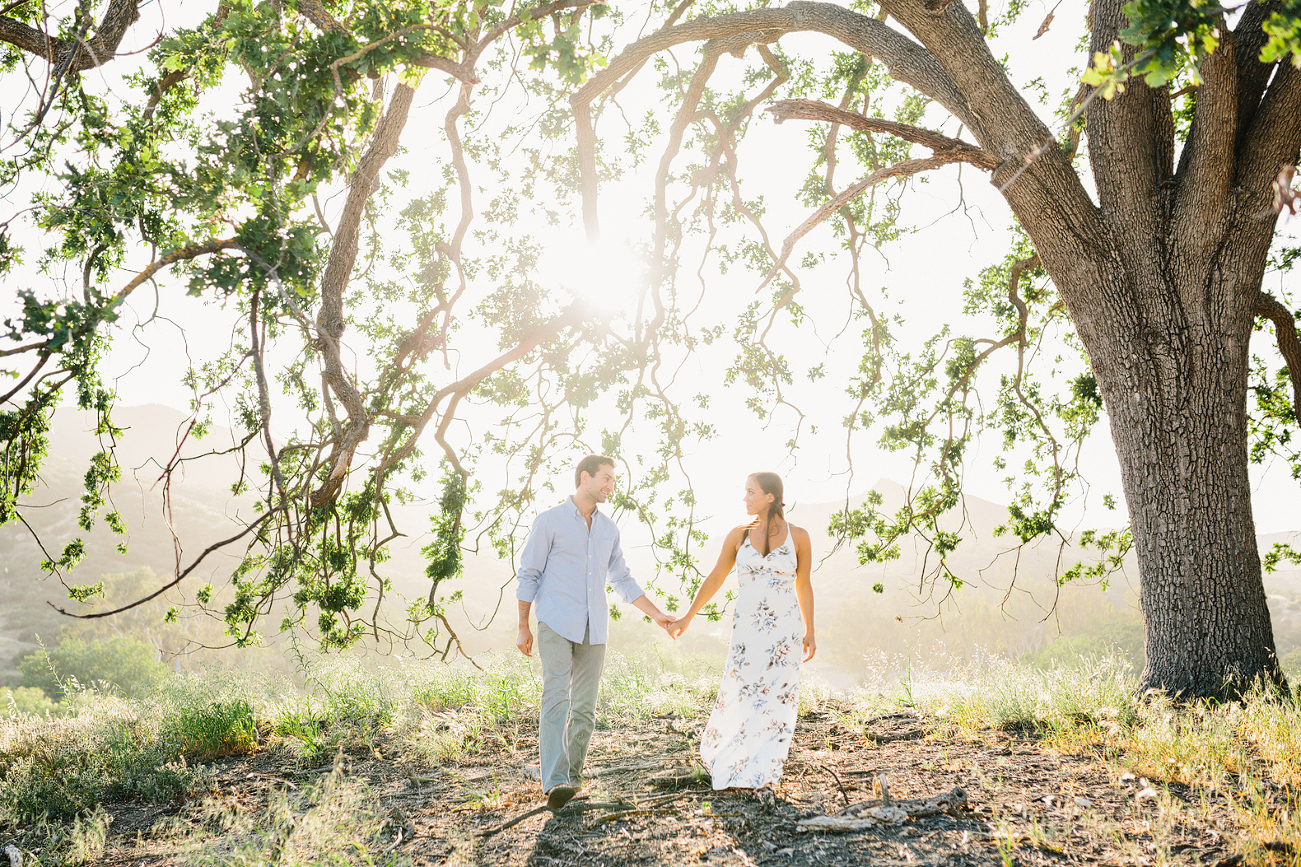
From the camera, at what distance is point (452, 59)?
4379 mm

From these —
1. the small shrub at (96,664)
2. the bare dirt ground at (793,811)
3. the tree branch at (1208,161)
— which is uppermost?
the tree branch at (1208,161)

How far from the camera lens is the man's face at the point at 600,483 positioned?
420 centimetres

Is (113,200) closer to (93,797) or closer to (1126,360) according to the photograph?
(93,797)

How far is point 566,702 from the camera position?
12.6ft

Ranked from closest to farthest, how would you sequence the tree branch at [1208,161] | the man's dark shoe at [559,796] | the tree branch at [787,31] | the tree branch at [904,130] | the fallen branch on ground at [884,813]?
the fallen branch on ground at [884,813] → the man's dark shoe at [559,796] → the tree branch at [1208,161] → the tree branch at [904,130] → the tree branch at [787,31]

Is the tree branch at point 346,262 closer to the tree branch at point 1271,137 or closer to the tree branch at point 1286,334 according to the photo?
the tree branch at point 1271,137

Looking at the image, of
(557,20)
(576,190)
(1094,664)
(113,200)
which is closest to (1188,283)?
(1094,664)

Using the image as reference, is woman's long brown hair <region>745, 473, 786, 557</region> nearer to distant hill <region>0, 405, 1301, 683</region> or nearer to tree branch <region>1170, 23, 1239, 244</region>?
tree branch <region>1170, 23, 1239, 244</region>

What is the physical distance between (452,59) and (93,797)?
5.97 meters

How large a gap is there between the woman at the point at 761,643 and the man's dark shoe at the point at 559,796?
2.91 ft

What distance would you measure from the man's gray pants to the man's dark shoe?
0.06 meters

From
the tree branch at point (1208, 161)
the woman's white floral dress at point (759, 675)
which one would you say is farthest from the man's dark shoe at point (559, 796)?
the tree branch at point (1208, 161)

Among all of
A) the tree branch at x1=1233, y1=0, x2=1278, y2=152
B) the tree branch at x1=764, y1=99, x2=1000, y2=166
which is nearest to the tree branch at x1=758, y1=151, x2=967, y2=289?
the tree branch at x1=764, y1=99, x2=1000, y2=166

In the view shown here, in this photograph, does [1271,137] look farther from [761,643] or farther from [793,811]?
[793,811]
